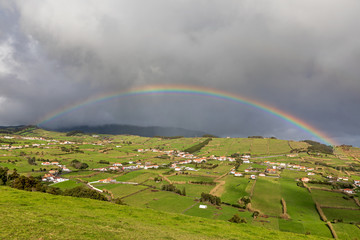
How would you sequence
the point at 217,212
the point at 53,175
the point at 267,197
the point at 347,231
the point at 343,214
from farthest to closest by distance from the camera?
the point at 53,175, the point at 267,197, the point at 343,214, the point at 217,212, the point at 347,231

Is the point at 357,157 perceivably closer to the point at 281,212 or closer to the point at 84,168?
the point at 281,212

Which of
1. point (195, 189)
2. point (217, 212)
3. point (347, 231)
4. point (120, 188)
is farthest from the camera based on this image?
point (195, 189)

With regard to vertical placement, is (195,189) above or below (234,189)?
below

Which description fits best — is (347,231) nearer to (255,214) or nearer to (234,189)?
(255,214)

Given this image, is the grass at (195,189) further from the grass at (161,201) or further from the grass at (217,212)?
the grass at (217,212)

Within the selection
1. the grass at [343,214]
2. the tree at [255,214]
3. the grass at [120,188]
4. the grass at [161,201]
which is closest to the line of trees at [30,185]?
the grass at [161,201]

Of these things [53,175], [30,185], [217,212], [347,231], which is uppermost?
[30,185]

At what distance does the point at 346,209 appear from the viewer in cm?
7594

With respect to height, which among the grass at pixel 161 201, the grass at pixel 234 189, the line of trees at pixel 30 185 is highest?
the line of trees at pixel 30 185

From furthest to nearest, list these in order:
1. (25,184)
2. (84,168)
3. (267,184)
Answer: (84,168) < (267,184) < (25,184)

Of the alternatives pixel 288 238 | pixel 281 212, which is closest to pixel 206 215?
pixel 281 212

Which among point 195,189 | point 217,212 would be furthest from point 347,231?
point 195,189

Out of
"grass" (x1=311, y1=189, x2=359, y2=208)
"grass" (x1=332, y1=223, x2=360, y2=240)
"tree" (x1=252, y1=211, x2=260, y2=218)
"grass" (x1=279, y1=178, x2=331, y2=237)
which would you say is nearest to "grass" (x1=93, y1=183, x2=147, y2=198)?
"tree" (x1=252, y1=211, x2=260, y2=218)

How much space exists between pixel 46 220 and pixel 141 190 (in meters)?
81.2
